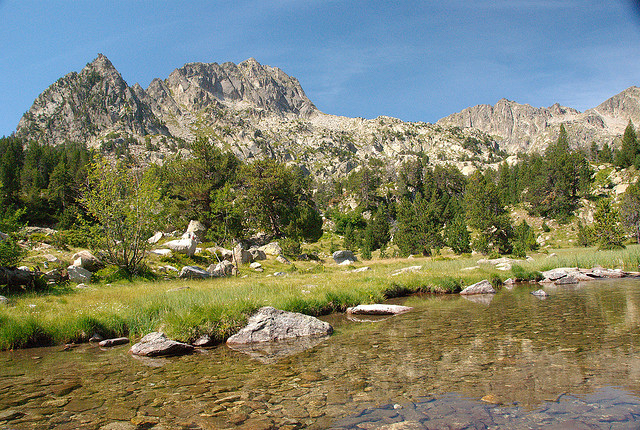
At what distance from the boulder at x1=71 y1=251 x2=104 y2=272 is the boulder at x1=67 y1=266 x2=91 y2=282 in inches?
40.4

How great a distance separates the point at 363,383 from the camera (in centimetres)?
648

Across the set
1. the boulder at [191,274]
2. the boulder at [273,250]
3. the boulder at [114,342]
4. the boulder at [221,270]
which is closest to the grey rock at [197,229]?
the boulder at [273,250]

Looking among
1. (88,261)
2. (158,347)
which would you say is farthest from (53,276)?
(158,347)

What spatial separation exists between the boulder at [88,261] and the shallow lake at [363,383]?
15301 mm

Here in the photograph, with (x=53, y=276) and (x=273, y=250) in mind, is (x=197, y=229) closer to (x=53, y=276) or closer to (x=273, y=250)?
(x=273, y=250)

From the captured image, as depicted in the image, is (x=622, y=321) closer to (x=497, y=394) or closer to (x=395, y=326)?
(x=395, y=326)

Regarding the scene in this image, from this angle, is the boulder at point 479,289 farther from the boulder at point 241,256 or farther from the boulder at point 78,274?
the boulder at point 78,274

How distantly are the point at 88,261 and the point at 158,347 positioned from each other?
18.3m

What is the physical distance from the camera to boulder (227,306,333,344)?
10.8m

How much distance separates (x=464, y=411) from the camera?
5.06m

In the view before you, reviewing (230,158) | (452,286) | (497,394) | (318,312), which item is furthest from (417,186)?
(497,394)

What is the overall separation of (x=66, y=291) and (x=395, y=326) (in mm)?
15928

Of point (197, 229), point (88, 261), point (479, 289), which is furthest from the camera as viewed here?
point (197, 229)

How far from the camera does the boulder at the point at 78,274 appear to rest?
21.0m
